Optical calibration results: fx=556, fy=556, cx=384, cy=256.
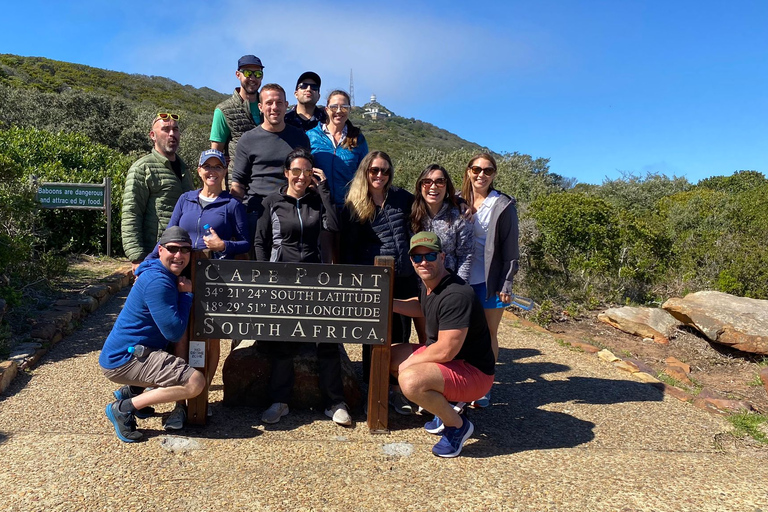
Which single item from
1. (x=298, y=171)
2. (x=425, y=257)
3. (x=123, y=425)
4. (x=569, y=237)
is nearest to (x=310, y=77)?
(x=298, y=171)

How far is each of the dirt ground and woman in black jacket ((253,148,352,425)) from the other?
319cm

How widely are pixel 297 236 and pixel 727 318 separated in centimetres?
484

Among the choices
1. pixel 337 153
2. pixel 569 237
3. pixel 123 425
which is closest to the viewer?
pixel 123 425

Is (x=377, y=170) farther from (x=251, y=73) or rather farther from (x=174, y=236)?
(x=251, y=73)

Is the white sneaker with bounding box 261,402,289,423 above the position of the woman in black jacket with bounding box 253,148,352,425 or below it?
below

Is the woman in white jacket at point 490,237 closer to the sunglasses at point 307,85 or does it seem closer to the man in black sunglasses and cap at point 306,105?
the man in black sunglasses and cap at point 306,105

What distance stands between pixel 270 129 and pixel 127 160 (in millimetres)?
9511

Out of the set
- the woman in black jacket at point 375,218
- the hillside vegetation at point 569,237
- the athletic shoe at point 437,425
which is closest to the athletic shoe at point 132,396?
the woman in black jacket at point 375,218

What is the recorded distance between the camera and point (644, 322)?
21.6 feet

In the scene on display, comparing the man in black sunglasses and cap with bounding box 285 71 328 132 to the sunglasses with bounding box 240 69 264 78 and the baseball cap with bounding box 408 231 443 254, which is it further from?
the baseball cap with bounding box 408 231 443 254

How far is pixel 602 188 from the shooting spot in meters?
22.1

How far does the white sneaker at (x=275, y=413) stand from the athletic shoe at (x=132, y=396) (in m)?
0.77

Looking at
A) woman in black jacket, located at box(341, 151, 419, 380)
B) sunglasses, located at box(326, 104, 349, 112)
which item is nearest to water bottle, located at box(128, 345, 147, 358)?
woman in black jacket, located at box(341, 151, 419, 380)

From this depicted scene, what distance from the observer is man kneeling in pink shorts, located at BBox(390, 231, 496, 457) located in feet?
10.8
